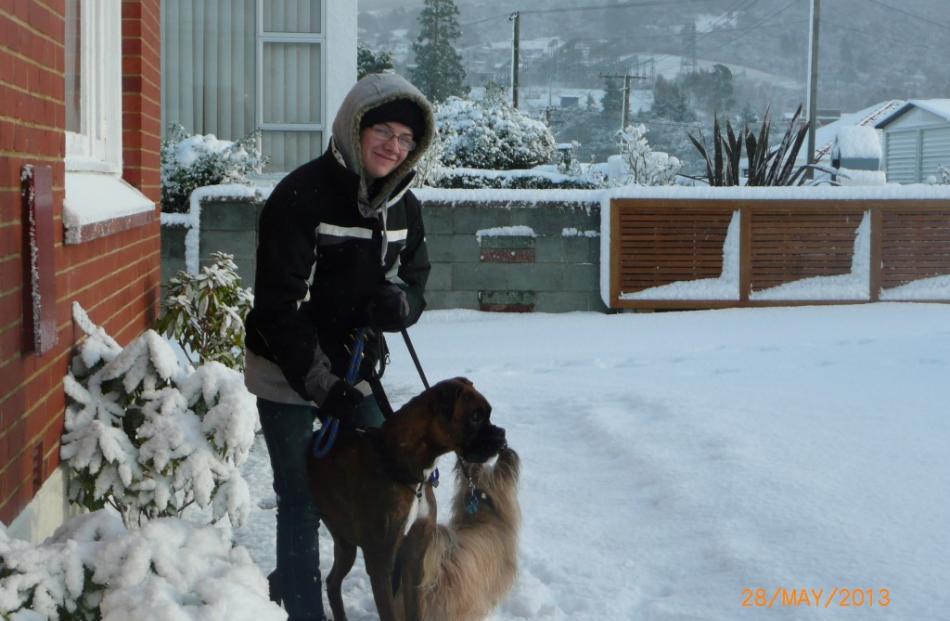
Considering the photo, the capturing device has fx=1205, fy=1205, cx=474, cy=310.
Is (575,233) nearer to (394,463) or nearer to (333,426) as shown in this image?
(333,426)

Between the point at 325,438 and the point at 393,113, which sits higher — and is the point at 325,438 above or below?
below

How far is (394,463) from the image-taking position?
11.2 feet

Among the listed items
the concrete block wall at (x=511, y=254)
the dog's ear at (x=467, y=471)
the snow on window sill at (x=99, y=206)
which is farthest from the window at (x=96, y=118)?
the concrete block wall at (x=511, y=254)

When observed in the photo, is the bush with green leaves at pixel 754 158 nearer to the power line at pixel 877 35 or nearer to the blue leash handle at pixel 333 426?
the blue leash handle at pixel 333 426

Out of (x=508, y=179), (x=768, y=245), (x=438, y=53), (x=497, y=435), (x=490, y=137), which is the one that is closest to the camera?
(x=497, y=435)

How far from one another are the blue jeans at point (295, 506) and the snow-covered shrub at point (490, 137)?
49.2 feet

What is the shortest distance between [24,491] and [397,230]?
1.37m

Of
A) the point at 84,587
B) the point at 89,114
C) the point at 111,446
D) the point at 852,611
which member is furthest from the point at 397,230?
the point at 89,114

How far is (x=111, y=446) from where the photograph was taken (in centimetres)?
381

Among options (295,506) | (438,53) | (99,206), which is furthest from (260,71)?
(438,53)

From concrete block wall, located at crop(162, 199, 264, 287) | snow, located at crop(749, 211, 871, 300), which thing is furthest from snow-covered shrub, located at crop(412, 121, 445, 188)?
snow, located at crop(749, 211, 871, 300)

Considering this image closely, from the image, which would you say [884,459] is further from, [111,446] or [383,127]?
[111,446]

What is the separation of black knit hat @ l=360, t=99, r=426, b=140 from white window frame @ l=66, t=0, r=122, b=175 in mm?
1985

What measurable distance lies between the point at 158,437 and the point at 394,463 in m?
0.89
